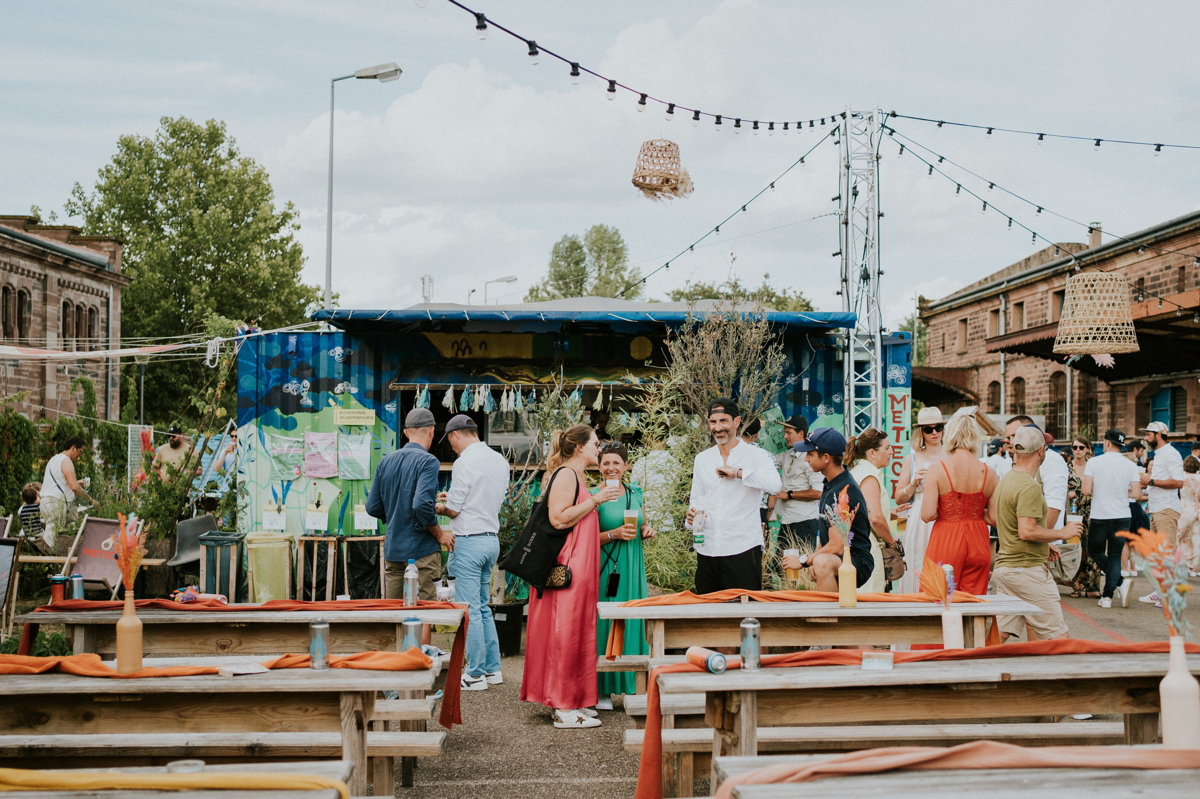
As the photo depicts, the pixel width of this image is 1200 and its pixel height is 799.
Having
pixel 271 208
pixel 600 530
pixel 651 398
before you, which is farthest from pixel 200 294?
pixel 600 530

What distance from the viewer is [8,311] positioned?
24.2m

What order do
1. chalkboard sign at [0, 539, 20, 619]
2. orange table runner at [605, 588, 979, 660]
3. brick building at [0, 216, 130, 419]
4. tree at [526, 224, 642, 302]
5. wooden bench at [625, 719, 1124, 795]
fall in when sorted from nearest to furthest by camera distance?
wooden bench at [625, 719, 1124, 795]
orange table runner at [605, 588, 979, 660]
chalkboard sign at [0, 539, 20, 619]
brick building at [0, 216, 130, 419]
tree at [526, 224, 642, 302]

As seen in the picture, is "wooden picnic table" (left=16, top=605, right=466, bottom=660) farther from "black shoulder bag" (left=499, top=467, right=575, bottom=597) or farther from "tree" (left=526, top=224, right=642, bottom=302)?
"tree" (left=526, top=224, right=642, bottom=302)

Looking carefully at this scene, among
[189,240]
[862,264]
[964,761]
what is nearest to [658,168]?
[862,264]

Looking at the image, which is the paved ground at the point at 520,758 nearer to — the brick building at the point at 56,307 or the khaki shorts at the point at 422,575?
the khaki shorts at the point at 422,575

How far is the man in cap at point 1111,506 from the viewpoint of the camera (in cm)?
916

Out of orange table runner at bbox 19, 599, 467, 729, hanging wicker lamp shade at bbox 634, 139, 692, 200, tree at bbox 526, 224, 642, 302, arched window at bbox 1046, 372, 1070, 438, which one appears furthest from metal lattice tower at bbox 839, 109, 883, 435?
tree at bbox 526, 224, 642, 302

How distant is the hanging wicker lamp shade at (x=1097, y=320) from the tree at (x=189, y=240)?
2707 cm

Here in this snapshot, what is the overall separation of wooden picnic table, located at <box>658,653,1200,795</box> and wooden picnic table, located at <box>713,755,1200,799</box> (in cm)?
90

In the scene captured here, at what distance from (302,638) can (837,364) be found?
22.9 ft

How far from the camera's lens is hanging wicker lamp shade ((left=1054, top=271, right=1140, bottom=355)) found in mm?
12969

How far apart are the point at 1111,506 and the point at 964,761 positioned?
800cm

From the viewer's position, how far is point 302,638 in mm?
4555

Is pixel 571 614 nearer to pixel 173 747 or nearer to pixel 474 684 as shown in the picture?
pixel 474 684
